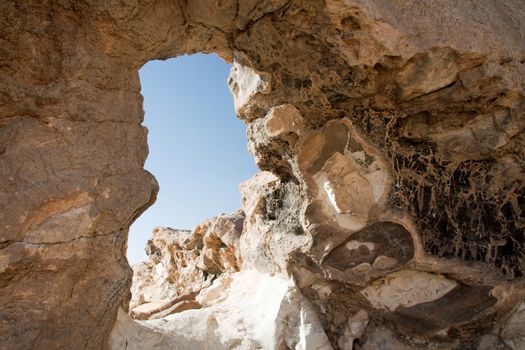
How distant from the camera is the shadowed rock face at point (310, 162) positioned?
1.97 metres

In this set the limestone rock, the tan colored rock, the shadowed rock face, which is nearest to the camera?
the shadowed rock face

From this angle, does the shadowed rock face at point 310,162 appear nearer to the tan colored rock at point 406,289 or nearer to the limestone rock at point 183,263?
the tan colored rock at point 406,289

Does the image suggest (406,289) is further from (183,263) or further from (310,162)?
(183,263)

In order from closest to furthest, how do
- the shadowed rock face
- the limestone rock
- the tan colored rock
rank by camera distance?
1. the shadowed rock face
2. the tan colored rock
3. the limestone rock

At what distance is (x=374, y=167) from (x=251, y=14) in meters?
1.36

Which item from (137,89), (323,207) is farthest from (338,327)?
(137,89)

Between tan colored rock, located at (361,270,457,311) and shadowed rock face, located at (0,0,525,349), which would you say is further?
tan colored rock, located at (361,270,457,311)

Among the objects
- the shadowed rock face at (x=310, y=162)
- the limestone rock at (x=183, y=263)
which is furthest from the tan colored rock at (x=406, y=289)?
the limestone rock at (x=183, y=263)

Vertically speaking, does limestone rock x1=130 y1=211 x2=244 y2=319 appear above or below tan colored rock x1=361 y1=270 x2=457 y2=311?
above

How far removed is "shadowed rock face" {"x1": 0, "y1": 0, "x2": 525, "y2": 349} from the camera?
77.5 inches

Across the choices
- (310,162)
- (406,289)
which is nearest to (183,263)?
(310,162)

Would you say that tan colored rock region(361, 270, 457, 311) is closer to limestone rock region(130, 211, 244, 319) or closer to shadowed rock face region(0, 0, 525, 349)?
shadowed rock face region(0, 0, 525, 349)

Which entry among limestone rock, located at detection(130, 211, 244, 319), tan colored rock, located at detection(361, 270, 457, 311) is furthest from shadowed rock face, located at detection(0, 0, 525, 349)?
limestone rock, located at detection(130, 211, 244, 319)

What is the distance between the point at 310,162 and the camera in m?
2.96
